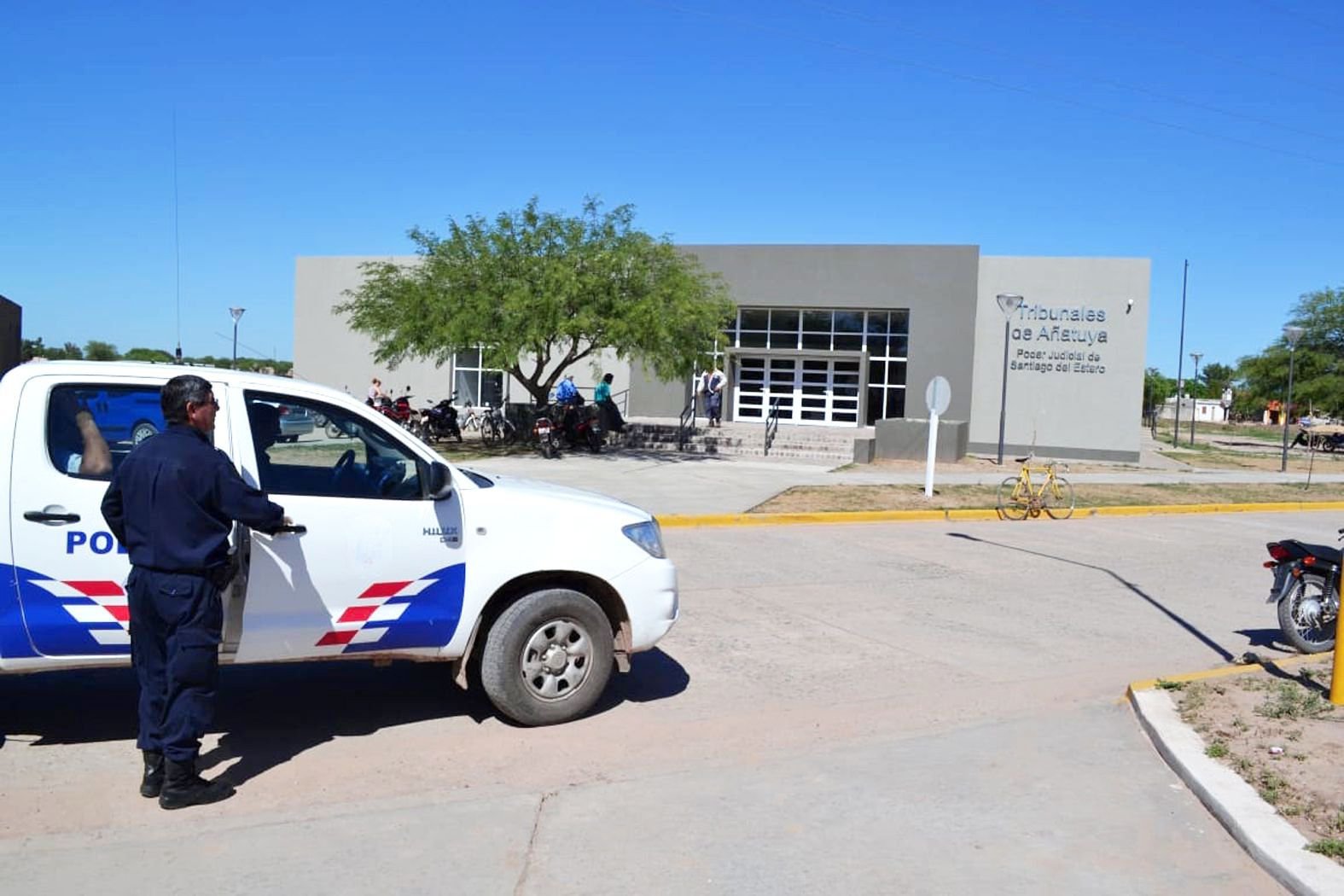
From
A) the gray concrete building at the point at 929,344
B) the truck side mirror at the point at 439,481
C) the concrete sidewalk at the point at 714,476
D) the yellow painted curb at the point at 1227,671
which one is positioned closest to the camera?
the truck side mirror at the point at 439,481

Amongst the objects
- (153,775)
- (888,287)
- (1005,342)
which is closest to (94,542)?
(153,775)

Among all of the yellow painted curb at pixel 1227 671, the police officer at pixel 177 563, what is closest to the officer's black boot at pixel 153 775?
the police officer at pixel 177 563

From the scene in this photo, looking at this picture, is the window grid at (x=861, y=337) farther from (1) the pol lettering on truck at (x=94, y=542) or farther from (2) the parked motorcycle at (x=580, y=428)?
(1) the pol lettering on truck at (x=94, y=542)

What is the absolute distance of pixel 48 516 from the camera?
517 cm

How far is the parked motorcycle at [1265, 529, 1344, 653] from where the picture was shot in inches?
340

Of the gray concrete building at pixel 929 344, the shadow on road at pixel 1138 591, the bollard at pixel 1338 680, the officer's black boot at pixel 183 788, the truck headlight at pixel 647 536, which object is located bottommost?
the shadow on road at pixel 1138 591

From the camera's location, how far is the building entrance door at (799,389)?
35.2 metres

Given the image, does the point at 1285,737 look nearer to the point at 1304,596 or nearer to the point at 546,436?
the point at 1304,596

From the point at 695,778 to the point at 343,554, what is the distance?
6.74ft

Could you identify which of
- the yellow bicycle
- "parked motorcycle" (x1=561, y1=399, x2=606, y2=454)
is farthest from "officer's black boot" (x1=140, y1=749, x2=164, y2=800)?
"parked motorcycle" (x1=561, y1=399, x2=606, y2=454)

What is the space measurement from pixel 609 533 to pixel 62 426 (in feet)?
9.03

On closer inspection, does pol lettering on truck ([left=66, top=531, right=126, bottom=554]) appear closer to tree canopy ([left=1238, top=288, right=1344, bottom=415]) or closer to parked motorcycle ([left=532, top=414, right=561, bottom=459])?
parked motorcycle ([left=532, top=414, right=561, bottom=459])

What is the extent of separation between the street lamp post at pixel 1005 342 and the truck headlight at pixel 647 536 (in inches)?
814

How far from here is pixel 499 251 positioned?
25266 mm
